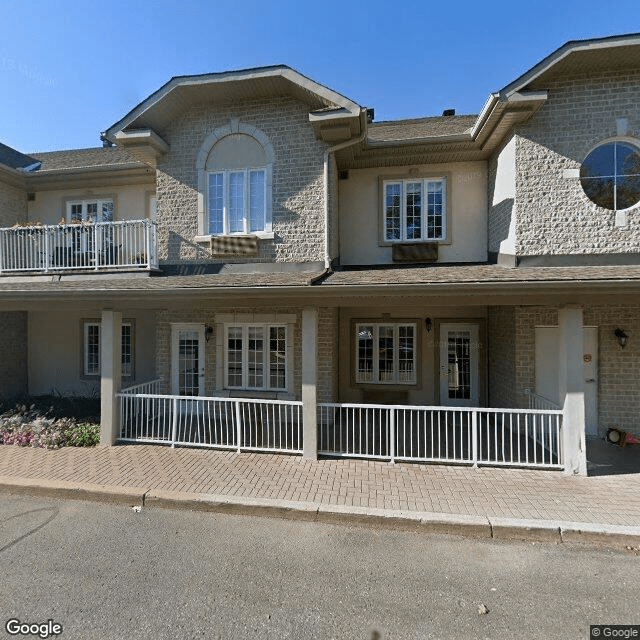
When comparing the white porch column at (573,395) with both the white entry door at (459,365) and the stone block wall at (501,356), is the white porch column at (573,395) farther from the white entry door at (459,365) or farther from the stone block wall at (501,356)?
the white entry door at (459,365)

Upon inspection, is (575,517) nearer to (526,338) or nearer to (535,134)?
(526,338)

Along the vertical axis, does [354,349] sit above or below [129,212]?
below

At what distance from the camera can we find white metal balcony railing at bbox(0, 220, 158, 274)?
862 centimetres

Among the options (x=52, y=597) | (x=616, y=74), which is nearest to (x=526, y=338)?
(x=616, y=74)

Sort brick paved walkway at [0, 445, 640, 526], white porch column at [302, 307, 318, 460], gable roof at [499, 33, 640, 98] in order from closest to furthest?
brick paved walkway at [0, 445, 640, 526]
white porch column at [302, 307, 318, 460]
gable roof at [499, 33, 640, 98]

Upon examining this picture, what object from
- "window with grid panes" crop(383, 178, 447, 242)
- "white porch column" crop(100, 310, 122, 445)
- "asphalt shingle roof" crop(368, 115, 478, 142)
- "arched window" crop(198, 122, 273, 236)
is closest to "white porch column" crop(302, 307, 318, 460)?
"arched window" crop(198, 122, 273, 236)

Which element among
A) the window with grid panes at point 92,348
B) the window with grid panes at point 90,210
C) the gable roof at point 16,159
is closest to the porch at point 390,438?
the window with grid panes at point 92,348

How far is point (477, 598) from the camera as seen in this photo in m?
3.22

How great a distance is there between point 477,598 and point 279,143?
8526mm

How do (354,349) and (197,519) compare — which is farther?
(354,349)

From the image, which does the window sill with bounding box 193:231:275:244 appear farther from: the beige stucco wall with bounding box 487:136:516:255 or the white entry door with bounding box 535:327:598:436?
the white entry door with bounding box 535:327:598:436

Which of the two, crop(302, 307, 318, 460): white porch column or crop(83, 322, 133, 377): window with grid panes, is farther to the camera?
crop(83, 322, 133, 377): window with grid panes

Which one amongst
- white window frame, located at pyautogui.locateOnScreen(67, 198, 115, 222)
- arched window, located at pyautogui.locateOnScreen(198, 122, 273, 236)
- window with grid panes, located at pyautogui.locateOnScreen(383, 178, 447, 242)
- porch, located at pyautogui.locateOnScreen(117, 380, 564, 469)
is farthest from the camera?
white window frame, located at pyautogui.locateOnScreen(67, 198, 115, 222)

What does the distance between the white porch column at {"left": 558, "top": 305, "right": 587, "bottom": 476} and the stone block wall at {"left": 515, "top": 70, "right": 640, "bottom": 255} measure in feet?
7.28
